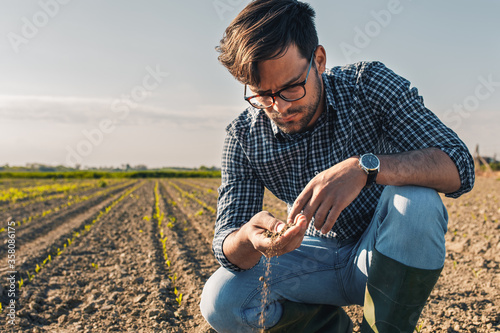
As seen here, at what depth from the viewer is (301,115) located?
1.80m

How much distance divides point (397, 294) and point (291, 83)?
956mm

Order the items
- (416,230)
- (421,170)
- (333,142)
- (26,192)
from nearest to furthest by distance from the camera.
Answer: (416,230) → (421,170) → (333,142) → (26,192)

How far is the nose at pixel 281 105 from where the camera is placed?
5.73 ft

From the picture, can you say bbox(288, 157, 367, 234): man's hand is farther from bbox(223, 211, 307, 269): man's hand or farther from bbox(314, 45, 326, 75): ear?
bbox(314, 45, 326, 75): ear

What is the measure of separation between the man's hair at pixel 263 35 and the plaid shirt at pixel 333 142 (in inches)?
11.4

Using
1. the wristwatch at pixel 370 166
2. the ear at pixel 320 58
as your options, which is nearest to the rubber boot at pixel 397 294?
the wristwatch at pixel 370 166

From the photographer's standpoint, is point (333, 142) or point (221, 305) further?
point (333, 142)

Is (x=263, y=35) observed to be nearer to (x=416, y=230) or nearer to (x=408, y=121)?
(x=408, y=121)

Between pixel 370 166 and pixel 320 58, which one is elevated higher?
pixel 320 58

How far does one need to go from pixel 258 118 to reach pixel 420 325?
1.54m

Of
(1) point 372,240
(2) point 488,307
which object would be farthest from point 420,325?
(1) point 372,240

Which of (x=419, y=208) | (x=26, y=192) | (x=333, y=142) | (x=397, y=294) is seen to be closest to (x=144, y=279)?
(x=333, y=142)

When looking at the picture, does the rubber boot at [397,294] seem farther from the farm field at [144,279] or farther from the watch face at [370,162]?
the farm field at [144,279]

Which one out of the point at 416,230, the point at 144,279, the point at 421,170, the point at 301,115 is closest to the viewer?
the point at 416,230
